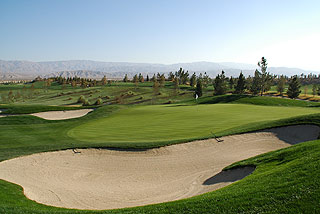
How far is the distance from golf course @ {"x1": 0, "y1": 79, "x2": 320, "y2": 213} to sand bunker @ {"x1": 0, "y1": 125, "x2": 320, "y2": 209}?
0.19 feet

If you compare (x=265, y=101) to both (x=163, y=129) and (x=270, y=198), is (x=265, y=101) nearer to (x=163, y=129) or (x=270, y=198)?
(x=163, y=129)

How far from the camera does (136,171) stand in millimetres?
14648

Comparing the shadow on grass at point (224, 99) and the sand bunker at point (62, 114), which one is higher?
the shadow on grass at point (224, 99)

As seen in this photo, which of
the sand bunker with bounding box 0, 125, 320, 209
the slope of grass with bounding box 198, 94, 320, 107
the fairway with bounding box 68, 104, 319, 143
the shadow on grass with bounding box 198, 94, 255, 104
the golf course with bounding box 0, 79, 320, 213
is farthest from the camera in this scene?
the shadow on grass with bounding box 198, 94, 255, 104

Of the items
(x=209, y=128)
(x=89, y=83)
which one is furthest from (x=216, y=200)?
(x=89, y=83)

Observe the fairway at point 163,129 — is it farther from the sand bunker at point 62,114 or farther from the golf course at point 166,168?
the sand bunker at point 62,114

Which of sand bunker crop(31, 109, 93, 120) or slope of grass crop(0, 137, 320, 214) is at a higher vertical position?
slope of grass crop(0, 137, 320, 214)

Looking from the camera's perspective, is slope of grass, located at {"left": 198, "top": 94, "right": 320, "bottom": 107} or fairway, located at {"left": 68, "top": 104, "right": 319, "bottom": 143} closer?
fairway, located at {"left": 68, "top": 104, "right": 319, "bottom": 143}

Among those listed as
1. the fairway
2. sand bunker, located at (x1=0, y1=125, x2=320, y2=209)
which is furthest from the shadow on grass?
sand bunker, located at (x1=0, y1=125, x2=320, y2=209)

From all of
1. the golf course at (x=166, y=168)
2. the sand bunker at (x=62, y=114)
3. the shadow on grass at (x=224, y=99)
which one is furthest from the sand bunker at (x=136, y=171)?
the shadow on grass at (x=224, y=99)

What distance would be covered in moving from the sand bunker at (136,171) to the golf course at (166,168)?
2.3 inches

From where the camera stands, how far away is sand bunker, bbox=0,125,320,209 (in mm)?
11328

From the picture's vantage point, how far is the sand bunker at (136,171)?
37.2 ft

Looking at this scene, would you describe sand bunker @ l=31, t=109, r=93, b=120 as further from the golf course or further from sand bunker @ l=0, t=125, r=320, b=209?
sand bunker @ l=0, t=125, r=320, b=209
